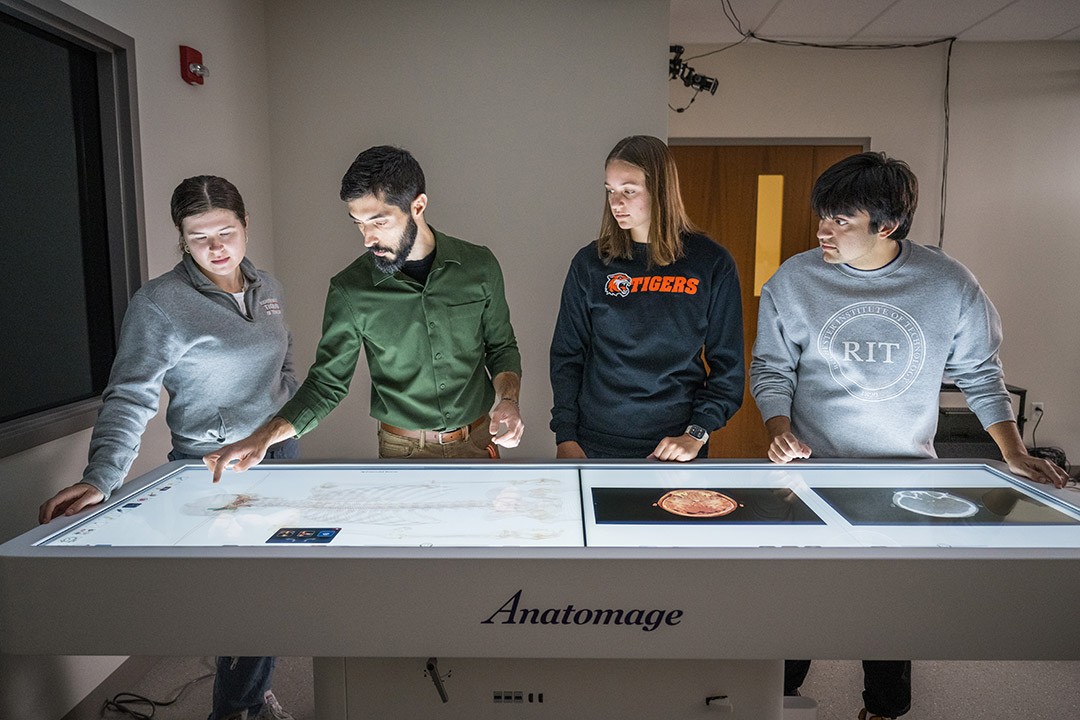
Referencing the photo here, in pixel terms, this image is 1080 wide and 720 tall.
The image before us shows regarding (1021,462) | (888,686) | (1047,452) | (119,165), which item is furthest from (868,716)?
(1047,452)

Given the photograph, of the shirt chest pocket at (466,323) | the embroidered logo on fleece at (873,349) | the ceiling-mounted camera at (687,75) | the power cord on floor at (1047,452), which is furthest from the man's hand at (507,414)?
the power cord on floor at (1047,452)

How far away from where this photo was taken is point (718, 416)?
1.68 m

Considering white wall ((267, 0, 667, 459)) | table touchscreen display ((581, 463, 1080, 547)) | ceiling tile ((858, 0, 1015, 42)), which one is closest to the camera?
table touchscreen display ((581, 463, 1080, 547))

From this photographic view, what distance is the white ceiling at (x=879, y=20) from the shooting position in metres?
3.63

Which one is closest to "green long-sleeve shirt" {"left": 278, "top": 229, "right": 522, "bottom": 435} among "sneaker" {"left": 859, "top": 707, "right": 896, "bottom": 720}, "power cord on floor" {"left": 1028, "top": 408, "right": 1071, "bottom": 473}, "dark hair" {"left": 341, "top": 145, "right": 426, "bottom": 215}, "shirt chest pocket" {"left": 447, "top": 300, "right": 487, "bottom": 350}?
"shirt chest pocket" {"left": 447, "top": 300, "right": 487, "bottom": 350}

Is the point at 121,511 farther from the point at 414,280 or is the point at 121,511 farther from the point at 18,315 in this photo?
the point at 18,315

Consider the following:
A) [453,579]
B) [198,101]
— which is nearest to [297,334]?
[198,101]

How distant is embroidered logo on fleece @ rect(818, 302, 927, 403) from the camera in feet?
5.08

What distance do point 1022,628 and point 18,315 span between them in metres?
2.36

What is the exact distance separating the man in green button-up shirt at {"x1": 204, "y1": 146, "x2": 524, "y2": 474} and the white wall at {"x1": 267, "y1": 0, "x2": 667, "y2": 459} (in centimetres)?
168

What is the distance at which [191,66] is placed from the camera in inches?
102

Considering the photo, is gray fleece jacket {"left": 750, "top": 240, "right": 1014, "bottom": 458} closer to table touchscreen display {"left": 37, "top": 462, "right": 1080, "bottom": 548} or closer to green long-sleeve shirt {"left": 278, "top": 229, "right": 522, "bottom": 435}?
table touchscreen display {"left": 37, "top": 462, "right": 1080, "bottom": 548}

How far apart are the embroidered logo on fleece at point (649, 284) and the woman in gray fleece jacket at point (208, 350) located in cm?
88

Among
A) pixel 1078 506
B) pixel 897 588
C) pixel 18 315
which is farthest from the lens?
pixel 18 315
